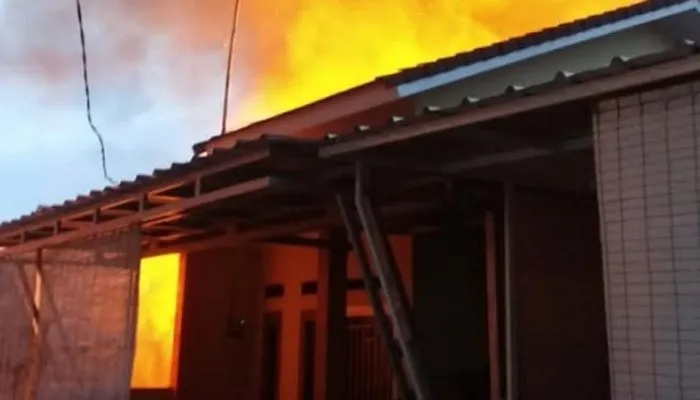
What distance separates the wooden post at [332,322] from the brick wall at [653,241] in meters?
6.83

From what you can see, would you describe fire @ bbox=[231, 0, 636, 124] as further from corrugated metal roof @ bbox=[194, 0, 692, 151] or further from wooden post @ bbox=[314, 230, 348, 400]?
corrugated metal roof @ bbox=[194, 0, 692, 151]

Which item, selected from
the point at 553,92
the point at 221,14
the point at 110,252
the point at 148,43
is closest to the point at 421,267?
the point at 110,252

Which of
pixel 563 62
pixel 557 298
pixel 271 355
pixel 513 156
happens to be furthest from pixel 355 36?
pixel 513 156

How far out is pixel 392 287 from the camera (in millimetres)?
6242

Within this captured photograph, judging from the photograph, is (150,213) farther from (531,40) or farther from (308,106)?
(531,40)

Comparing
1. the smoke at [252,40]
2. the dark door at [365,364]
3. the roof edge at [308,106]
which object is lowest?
the dark door at [365,364]

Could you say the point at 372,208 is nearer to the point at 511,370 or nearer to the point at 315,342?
the point at 511,370

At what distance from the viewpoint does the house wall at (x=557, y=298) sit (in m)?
6.80

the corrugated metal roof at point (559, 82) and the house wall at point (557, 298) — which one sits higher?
the corrugated metal roof at point (559, 82)

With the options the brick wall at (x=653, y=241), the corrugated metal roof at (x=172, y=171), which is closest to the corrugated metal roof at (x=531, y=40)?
the corrugated metal roof at (x=172, y=171)

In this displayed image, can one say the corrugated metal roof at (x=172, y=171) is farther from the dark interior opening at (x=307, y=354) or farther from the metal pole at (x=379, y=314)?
the dark interior opening at (x=307, y=354)

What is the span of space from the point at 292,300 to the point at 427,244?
3.01m

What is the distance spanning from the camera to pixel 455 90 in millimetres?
10133

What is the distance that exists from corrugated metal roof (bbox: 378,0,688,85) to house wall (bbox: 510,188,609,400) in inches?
114
